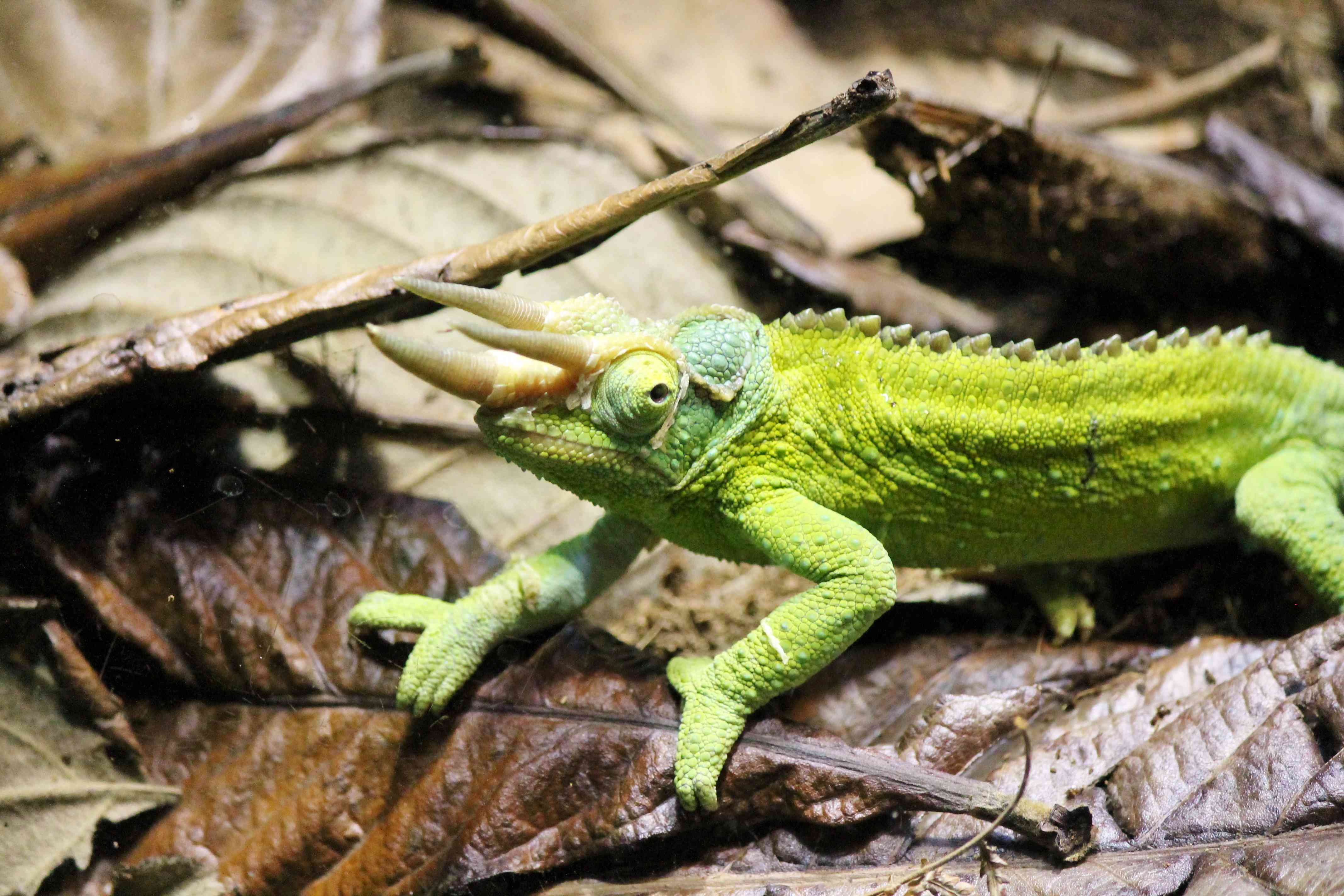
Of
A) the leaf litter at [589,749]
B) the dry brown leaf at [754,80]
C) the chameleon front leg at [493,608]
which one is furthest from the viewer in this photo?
the dry brown leaf at [754,80]

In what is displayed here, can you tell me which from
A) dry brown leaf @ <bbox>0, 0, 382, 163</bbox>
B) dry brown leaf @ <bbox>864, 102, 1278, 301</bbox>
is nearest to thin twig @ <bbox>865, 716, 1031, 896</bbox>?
dry brown leaf @ <bbox>864, 102, 1278, 301</bbox>

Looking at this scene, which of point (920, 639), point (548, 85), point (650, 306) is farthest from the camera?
point (548, 85)

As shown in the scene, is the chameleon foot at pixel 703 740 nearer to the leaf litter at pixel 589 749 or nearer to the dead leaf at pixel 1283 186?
the leaf litter at pixel 589 749

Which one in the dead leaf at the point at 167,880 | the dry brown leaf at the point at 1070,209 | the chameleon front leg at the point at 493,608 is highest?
the dry brown leaf at the point at 1070,209

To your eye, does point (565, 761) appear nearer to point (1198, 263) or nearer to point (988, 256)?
point (988, 256)

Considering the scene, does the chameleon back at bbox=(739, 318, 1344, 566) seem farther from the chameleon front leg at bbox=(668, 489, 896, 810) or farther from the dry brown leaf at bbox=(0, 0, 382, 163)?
the dry brown leaf at bbox=(0, 0, 382, 163)

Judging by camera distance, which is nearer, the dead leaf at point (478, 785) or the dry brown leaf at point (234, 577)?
the dead leaf at point (478, 785)

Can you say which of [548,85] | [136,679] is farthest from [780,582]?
[548,85]

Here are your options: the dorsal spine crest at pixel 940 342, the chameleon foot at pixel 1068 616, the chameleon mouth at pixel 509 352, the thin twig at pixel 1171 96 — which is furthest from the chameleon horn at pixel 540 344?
the thin twig at pixel 1171 96

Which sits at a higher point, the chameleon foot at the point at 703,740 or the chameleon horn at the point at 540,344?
the chameleon horn at the point at 540,344
